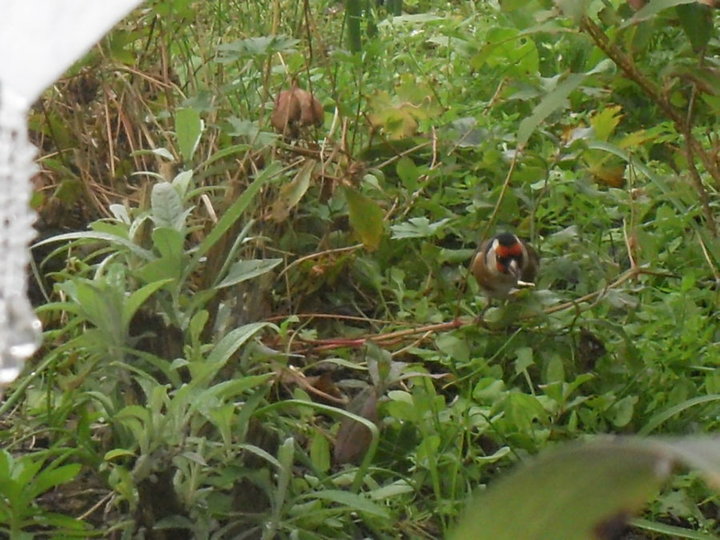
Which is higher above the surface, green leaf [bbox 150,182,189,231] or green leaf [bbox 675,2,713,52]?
green leaf [bbox 150,182,189,231]

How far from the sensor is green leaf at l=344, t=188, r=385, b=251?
2.11 m

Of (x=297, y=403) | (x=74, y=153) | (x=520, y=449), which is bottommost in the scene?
(x=520, y=449)

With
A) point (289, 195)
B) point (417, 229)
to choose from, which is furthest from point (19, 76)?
point (417, 229)

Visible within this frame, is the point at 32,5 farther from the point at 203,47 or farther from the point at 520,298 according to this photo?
the point at 203,47

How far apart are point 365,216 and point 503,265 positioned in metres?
0.29

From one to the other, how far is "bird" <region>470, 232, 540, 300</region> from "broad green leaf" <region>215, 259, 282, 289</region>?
663mm

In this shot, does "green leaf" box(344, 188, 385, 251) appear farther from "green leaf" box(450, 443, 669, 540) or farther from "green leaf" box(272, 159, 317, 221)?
"green leaf" box(450, 443, 669, 540)

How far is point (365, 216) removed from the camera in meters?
2.12

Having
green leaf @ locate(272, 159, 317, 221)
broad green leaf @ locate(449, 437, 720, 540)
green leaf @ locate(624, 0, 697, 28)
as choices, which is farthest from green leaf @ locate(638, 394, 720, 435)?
broad green leaf @ locate(449, 437, 720, 540)

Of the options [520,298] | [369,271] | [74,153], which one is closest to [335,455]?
[520,298]

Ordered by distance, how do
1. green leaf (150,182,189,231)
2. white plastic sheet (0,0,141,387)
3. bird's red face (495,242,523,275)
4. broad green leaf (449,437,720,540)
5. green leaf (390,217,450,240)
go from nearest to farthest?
1. broad green leaf (449,437,720,540)
2. white plastic sheet (0,0,141,387)
3. green leaf (150,182,189,231)
4. bird's red face (495,242,523,275)
5. green leaf (390,217,450,240)

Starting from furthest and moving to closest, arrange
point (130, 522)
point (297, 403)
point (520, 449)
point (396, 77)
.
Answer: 1. point (396, 77)
2. point (520, 449)
3. point (297, 403)
4. point (130, 522)

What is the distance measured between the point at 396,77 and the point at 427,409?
6.62 ft

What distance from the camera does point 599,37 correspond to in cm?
156
